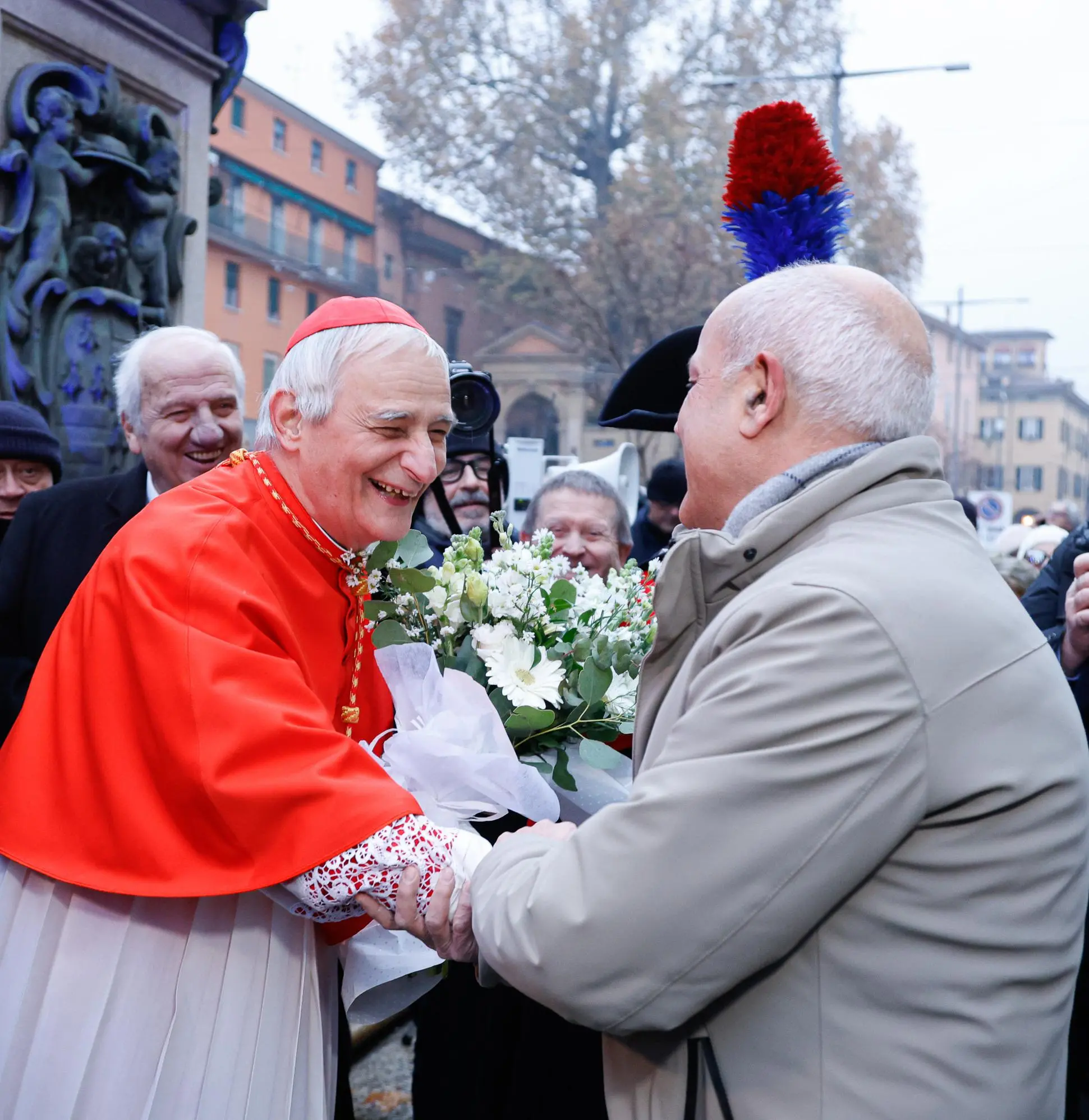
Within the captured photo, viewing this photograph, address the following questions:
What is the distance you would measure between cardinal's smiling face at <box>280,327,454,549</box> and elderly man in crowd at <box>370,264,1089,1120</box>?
0.74 metres

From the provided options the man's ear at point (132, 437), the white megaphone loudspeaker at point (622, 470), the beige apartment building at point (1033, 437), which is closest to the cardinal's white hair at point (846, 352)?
the man's ear at point (132, 437)

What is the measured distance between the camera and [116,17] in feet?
16.6

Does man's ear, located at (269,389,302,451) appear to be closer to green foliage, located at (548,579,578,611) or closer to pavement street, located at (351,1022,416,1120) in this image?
green foliage, located at (548,579,578,611)

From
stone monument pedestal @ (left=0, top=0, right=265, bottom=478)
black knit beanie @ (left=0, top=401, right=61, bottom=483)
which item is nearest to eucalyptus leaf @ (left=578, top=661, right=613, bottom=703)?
black knit beanie @ (left=0, top=401, right=61, bottom=483)

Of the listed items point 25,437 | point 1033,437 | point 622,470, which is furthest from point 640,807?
point 1033,437

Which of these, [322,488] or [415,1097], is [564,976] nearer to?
[322,488]

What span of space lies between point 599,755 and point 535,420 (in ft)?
126

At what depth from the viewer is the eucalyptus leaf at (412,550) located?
2.68 m

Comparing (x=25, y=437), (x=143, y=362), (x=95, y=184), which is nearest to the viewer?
(x=143, y=362)

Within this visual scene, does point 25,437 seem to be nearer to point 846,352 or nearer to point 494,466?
point 494,466

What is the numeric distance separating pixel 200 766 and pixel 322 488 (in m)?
0.59

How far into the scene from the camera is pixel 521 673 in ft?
8.38

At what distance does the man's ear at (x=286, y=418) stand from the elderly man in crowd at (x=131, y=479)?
1.27 m

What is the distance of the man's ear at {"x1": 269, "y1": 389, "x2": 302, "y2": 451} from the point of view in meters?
2.36
